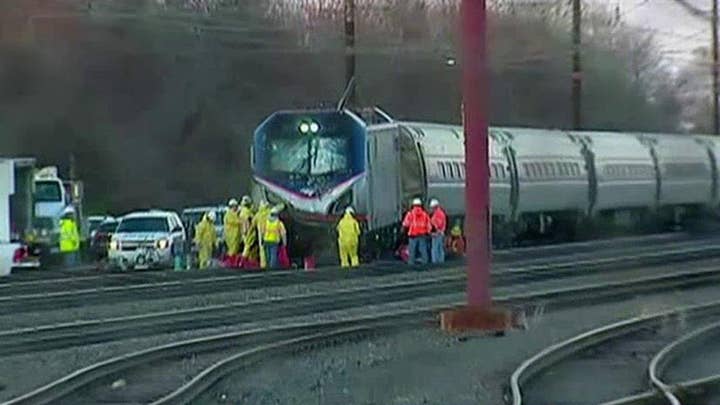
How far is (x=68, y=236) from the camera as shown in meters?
40.2

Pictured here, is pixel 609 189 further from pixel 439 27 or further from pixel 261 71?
pixel 261 71

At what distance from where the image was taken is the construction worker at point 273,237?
34344 mm

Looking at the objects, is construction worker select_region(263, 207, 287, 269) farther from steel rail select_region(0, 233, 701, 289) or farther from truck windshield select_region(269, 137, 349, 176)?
truck windshield select_region(269, 137, 349, 176)

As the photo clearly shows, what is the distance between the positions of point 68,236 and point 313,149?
7.91 meters

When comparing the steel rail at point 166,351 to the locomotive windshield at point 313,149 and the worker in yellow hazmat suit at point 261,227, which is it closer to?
the worker in yellow hazmat suit at point 261,227

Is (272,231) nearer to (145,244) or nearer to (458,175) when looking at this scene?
(145,244)

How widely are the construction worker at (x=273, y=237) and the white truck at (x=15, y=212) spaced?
6524 millimetres

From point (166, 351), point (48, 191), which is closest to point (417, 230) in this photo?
point (48, 191)

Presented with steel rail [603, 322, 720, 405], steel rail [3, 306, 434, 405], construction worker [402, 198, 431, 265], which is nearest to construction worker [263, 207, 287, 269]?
construction worker [402, 198, 431, 265]

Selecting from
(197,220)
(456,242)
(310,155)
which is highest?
(310,155)

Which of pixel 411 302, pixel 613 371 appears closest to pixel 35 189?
pixel 411 302

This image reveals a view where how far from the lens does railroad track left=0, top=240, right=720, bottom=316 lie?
25.8 metres

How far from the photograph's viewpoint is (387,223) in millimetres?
37250

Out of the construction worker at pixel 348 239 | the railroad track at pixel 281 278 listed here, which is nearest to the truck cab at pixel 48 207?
the construction worker at pixel 348 239
